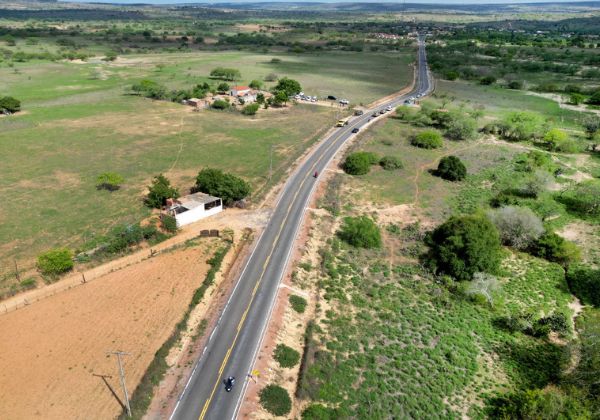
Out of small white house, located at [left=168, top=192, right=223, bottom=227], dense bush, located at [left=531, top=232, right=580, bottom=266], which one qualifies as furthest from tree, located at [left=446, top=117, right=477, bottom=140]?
small white house, located at [left=168, top=192, right=223, bottom=227]

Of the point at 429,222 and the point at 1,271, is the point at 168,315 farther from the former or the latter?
the point at 429,222

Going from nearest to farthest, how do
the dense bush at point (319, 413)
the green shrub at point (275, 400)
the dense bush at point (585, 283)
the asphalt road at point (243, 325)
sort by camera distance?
the dense bush at point (319, 413) → the green shrub at point (275, 400) → the asphalt road at point (243, 325) → the dense bush at point (585, 283)

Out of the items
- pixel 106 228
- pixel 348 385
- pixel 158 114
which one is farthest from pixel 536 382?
pixel 158 114

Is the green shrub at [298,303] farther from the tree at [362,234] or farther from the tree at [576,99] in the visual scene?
the tree at [576,99]

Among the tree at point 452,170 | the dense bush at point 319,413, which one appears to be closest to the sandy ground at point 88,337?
the dense bush at point 319,413

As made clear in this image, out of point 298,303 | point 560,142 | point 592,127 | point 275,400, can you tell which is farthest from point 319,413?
point 592,127

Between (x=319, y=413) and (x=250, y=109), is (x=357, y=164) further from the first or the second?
(x=319, y=413)

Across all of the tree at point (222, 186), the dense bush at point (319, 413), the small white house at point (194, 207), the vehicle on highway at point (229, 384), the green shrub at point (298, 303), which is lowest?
the green shrub at point (298, 303)
